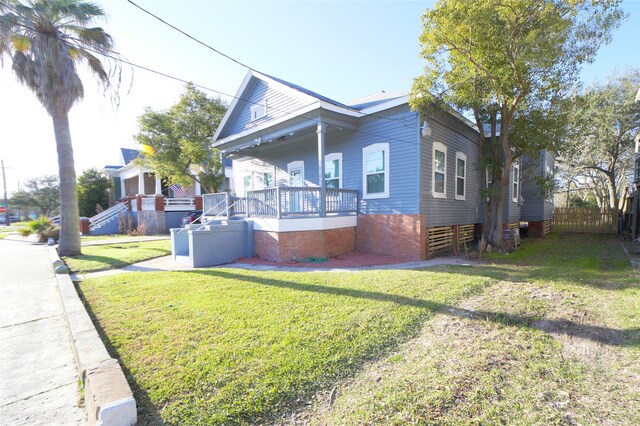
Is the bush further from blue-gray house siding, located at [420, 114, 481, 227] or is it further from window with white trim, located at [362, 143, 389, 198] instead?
blue-gray house siding, located at [420, 114, 481, 227]

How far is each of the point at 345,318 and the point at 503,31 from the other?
7.55 meters

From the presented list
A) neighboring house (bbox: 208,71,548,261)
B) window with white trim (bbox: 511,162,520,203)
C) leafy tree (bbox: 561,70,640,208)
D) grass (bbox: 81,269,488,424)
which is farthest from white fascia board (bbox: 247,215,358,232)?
leafy tree (bbox: 561,70,640,208)

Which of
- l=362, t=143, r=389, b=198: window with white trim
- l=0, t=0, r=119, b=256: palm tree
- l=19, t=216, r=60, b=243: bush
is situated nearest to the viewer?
l=0, t=0, r=119, b=256: palm tree

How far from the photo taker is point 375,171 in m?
9.42

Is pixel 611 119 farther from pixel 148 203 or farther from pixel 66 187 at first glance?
pixel 148 203

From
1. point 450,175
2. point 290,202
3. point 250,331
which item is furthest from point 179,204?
point 250,331

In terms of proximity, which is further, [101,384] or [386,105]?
[386,105]

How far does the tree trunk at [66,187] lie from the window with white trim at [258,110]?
20.3ft

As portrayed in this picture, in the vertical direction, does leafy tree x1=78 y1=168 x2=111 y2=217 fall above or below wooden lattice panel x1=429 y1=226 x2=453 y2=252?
above

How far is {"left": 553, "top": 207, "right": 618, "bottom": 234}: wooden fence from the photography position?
16.2 m

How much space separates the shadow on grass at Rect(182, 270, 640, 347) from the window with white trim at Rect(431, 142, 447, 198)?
5.38m

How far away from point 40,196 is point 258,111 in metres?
45.1

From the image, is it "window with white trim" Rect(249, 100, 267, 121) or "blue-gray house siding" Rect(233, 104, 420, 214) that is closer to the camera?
"blue-gray house siding" Rect(233, 104, 420, 214)

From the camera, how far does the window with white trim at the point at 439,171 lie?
9252 millimetres
